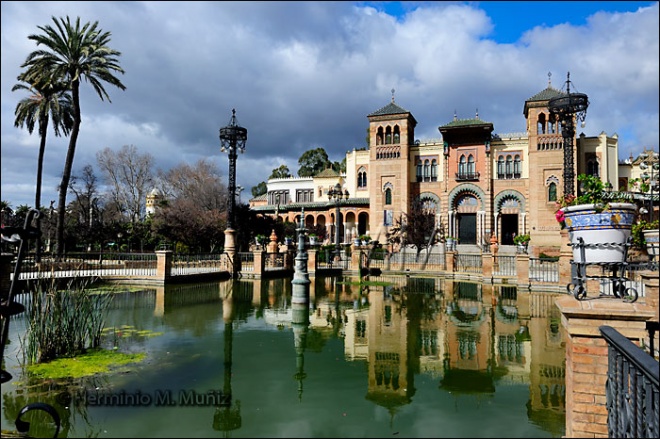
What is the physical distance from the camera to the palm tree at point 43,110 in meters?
24.5

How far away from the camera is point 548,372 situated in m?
6.49

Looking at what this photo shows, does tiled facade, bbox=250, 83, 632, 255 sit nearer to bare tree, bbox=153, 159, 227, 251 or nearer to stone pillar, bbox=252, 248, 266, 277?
bare tree, bbox=153, 159, 227, 251

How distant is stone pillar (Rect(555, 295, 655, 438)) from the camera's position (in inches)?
133

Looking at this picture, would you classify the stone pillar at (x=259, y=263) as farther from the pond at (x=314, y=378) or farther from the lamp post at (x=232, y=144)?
the pond at (x=314, y=378)

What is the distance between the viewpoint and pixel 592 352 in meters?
3.41

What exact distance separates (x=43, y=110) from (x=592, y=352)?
95.6 ft

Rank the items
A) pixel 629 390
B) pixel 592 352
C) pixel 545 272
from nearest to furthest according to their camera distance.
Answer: pixel 629 390
pixel 592 352
pixel 545 272

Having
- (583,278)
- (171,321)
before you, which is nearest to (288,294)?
(171,321)

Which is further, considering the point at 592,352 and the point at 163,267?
the point at 163,267

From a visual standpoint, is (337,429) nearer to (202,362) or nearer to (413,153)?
(202,362)

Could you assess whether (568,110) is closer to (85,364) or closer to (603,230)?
(603,230)

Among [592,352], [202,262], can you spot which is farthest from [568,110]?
[592,352]

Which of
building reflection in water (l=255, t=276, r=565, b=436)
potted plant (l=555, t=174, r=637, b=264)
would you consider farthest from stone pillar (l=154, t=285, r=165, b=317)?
potted plant (l=555, t=174, r=637, b=264)

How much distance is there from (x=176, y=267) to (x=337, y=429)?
19.0m
